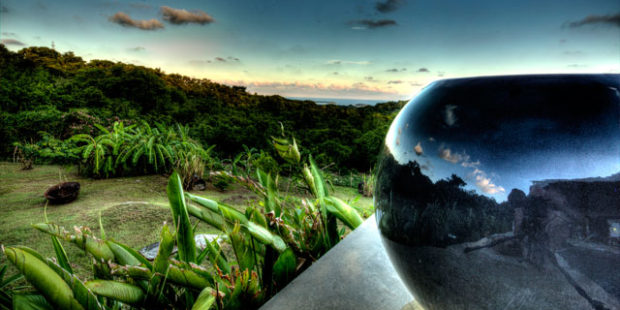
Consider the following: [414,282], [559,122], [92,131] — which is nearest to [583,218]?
[559,122]

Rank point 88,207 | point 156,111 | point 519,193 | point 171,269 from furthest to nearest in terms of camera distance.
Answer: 1. point 156,111
2. point 88,207
3. point 171,269
4. point 519,193

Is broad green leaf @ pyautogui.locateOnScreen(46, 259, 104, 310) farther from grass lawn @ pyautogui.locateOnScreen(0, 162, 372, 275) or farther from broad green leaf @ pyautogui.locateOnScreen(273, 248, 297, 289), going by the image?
grass lawn @ pyautogui.locateOnScreen(0, 162, 372, 275)

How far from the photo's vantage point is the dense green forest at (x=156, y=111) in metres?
4.72

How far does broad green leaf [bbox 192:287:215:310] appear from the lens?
68 centimetres

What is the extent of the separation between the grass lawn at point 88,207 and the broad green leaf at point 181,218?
1.64ft

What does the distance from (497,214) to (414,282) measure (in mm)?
258

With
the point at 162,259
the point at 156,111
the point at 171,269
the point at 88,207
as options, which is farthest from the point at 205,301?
the point at 156,111

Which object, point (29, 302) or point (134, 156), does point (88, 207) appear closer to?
point (134, 156)

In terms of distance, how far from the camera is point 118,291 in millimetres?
763

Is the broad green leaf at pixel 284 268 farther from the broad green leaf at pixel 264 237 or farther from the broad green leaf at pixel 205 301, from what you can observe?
the broad green leaf at pixel 205 301

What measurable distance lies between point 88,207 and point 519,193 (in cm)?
299

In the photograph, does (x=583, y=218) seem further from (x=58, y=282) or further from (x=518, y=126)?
(x=58, y=282)

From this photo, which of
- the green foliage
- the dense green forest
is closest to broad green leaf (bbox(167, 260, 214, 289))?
the green foliage

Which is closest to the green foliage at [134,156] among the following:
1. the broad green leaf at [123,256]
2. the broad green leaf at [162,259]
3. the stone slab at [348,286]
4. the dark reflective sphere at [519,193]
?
the broad green leaf at [123,256]
